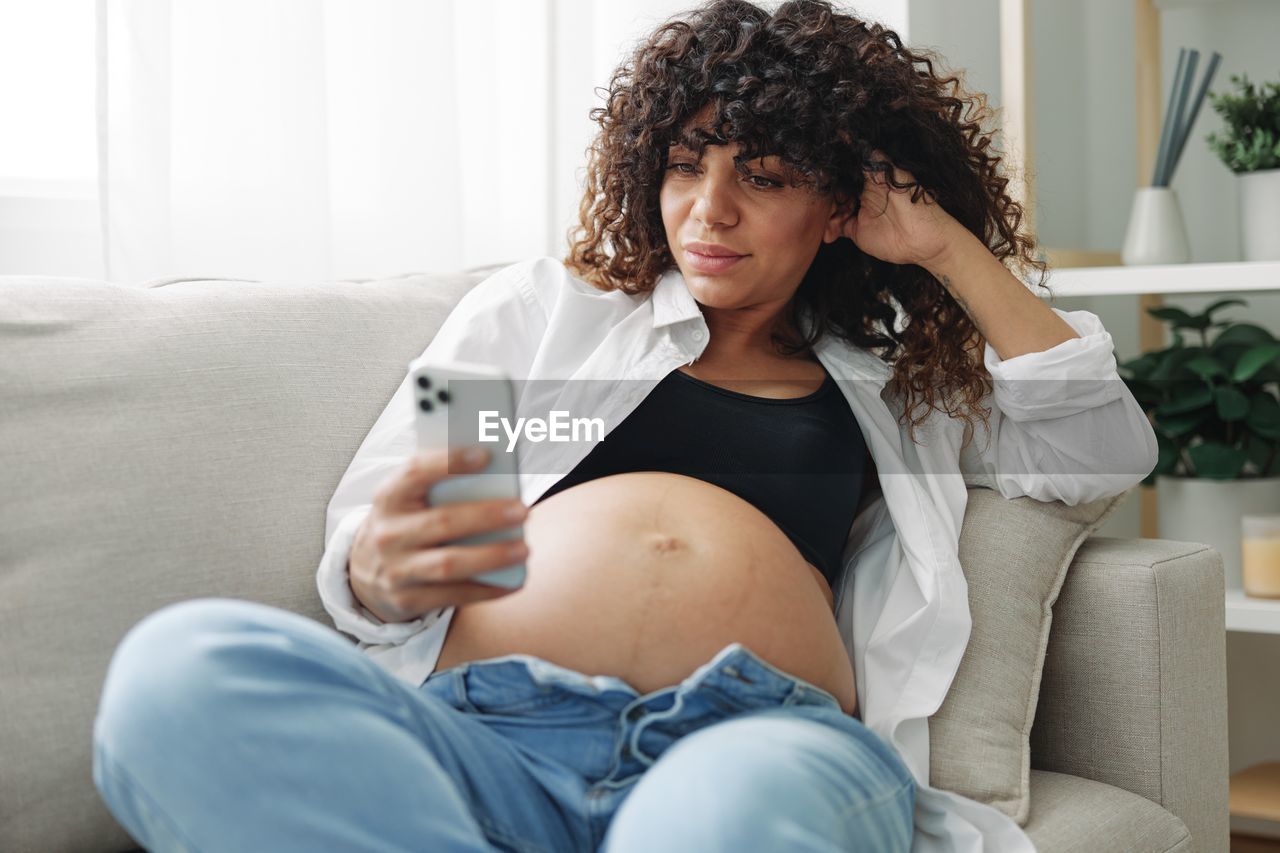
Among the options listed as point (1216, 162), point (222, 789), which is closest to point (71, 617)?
point (222, 789)

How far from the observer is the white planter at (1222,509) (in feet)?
5.85

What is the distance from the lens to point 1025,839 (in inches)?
38.4

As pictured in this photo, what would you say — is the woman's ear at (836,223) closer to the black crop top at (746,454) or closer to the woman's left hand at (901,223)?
the woman's left hand at (901,223)

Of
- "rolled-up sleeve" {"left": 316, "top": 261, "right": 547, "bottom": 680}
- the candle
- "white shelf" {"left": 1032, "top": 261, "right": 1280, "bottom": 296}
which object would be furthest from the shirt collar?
the candle

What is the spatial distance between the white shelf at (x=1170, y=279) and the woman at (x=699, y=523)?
444mm

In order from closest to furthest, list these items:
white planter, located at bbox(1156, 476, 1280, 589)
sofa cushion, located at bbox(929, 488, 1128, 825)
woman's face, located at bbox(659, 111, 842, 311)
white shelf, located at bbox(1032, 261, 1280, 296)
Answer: sofa cushion, located at bbox(929, 488, 1128, 825)
woman's face, located at bbox(659, 111, 842, 311)
white shelf, located at bbox(1032, 261, 1280, 296)
white planter, located at bbox(1156, 476, 1280, 589)

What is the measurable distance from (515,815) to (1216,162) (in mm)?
1772

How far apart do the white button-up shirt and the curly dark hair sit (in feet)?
0.13

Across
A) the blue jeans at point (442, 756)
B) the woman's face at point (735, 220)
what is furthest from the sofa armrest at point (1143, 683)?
the woman's face at point (735, 220)

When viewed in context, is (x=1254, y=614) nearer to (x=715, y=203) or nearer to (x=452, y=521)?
(x=715, y=203)

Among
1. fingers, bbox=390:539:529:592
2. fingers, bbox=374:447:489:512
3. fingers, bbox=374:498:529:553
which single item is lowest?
fingers, bbox=390:539:529:592

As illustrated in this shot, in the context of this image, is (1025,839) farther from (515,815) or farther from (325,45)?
(325,45)

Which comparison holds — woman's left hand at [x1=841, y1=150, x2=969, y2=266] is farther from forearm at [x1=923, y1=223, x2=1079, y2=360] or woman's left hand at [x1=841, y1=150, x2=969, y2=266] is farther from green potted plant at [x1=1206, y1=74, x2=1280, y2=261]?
green potted plant at [x1=1206, y1=74, x2=1280, y2=261]

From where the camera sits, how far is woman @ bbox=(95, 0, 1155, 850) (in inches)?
28.6
